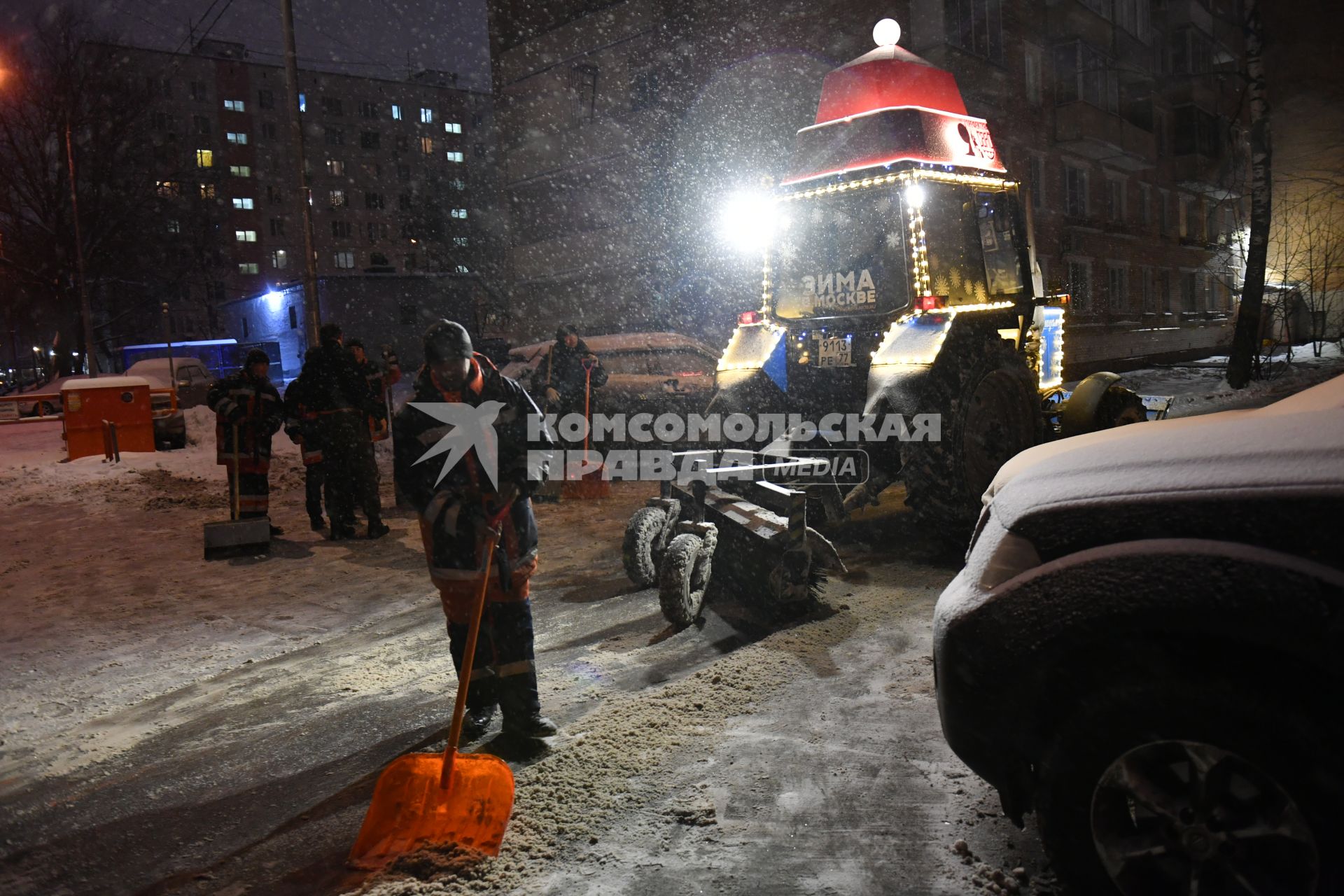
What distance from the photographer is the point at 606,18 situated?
2538 cm

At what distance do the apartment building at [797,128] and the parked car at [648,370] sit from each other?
489cm

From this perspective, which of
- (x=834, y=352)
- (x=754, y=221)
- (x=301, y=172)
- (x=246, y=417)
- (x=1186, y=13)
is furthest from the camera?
(x=1186, y=13)

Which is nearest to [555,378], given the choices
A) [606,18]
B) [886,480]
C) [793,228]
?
[793,228]

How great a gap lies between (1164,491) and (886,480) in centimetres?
435

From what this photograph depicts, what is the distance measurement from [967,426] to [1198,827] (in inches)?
195

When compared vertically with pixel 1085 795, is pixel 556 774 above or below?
below

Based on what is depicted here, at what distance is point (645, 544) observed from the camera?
602 cm

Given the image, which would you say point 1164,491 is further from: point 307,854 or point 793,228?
point 793,228

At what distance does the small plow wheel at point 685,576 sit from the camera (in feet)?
16.8

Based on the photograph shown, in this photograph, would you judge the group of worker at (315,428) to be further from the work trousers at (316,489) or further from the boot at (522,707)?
the boot at (522,707)

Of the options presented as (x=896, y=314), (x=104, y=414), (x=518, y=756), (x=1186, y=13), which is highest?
(x=1186, y=13)

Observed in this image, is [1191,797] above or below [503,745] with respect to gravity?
above

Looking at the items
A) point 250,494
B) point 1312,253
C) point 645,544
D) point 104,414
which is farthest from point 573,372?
point 1312,253

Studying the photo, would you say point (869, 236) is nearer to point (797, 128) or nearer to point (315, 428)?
point (315, 428)
